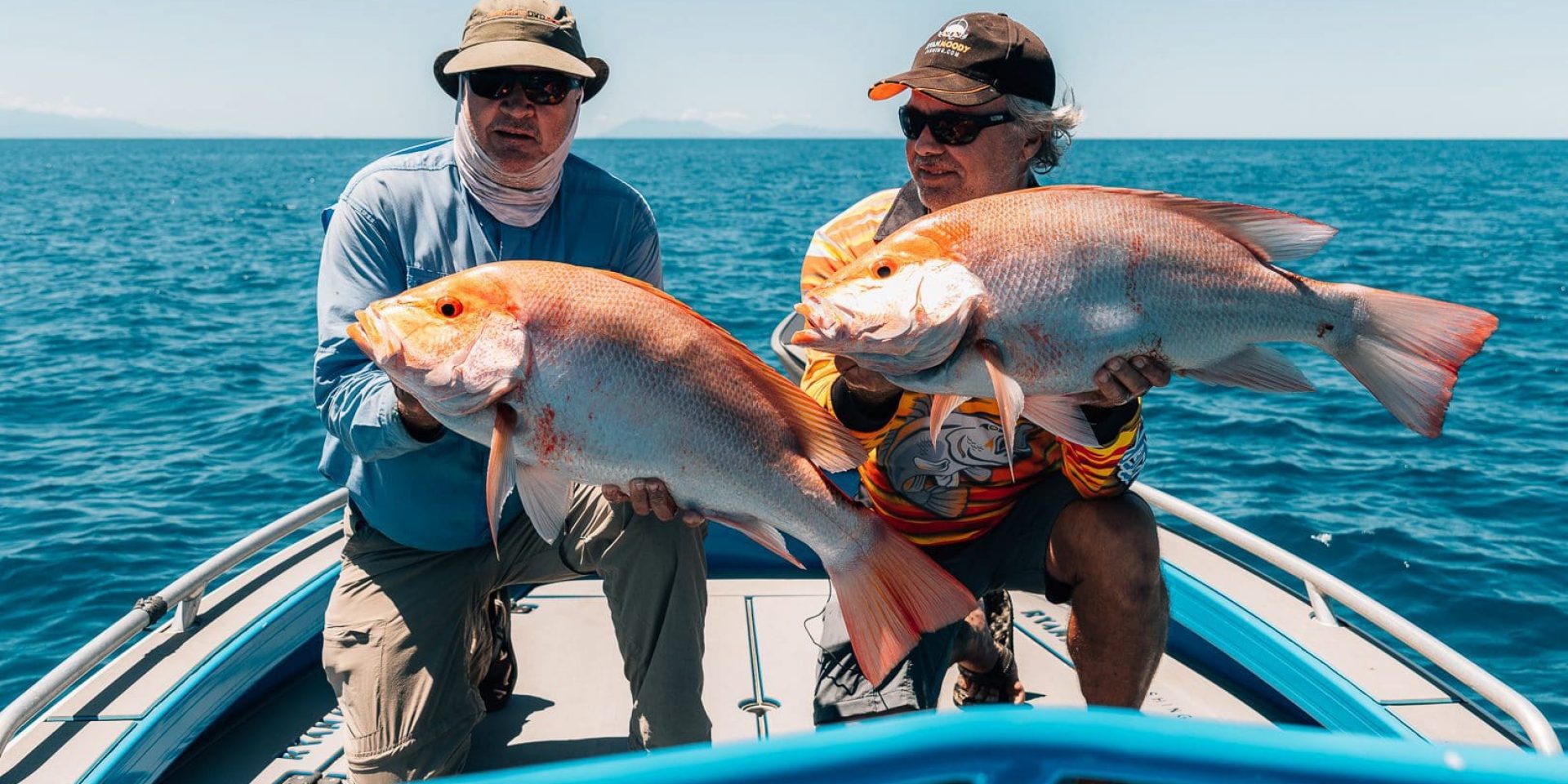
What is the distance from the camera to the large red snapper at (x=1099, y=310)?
2.46 meters

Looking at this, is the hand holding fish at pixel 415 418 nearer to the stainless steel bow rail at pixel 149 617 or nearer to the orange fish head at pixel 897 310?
the orange fish head at pixel 897 310

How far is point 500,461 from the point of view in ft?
8.21

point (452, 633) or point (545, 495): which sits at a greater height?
point (545, 495)

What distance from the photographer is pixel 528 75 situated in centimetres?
342

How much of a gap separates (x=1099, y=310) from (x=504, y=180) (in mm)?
1896

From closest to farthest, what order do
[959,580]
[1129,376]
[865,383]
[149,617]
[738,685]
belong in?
[1129,376], [865,383], [959,580], [149,617], [738,685]

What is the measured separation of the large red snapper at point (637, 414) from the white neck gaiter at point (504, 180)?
37.8 inches

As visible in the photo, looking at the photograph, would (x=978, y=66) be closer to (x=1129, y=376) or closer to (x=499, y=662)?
(x=1129, y=376)

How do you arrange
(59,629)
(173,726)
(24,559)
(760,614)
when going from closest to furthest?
(173,726), (760,614), (59,629), (24,559)

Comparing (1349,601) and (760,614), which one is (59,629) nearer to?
(760,614)

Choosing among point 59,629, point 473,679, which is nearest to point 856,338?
point 473,679

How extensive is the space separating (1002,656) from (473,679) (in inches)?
70.3

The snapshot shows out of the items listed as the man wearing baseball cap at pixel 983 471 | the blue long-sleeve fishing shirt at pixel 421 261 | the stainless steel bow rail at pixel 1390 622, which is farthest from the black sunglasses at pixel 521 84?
the stainless steel bow rail at pixel 1390 622

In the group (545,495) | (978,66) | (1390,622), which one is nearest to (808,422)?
(545,495)
